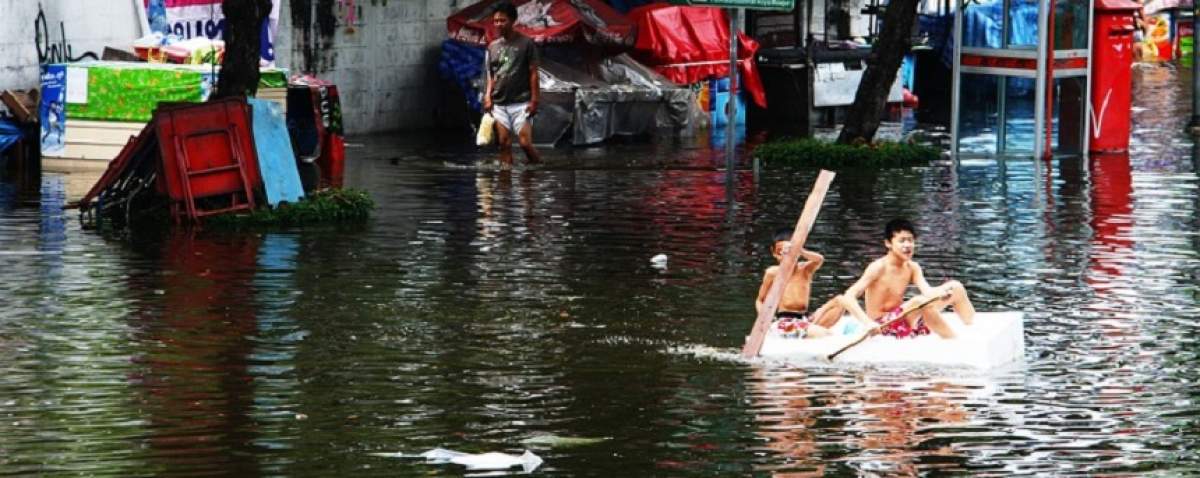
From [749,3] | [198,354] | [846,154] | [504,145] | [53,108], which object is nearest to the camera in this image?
[198,354]

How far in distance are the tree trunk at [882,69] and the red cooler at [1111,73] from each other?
2106 millimetres

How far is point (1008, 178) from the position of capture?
23172 mm

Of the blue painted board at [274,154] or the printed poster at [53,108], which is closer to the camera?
the blue painted board at [274,154]

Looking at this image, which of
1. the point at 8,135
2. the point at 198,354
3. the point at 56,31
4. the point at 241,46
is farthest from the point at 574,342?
the point at 56,31

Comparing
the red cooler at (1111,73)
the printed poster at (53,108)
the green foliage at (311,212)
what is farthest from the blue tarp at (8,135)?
the red cooler at (1111,73)

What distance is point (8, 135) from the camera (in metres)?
23.4

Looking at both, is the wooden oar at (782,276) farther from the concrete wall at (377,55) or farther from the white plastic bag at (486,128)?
the concrete wall at (377,55)

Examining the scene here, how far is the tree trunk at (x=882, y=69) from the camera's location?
24.4 meters

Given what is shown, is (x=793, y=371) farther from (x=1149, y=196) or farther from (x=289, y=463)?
(x=1149, y=196)

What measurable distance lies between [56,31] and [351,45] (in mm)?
4510

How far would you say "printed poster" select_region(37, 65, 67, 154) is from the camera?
2262cm

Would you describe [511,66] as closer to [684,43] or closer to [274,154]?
[274,154]

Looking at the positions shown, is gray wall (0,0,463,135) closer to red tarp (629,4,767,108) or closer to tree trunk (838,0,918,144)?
red tarp (629,4,767,108)

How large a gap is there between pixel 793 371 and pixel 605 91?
49.7 ft
